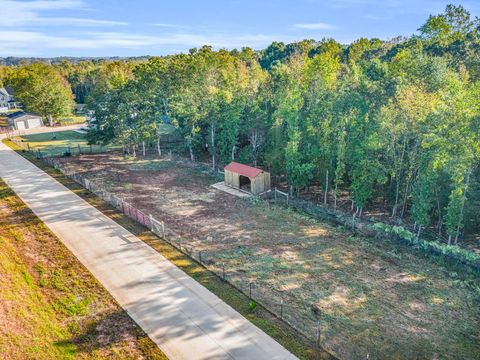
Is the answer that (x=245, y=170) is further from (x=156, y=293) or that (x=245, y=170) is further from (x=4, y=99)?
(x=4, y=99)

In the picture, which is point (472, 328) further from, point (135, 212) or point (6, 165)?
point (6, 165)

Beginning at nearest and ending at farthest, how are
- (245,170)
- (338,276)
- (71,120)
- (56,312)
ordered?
(56,312) < (338,276) < (245,170) < (71,120)

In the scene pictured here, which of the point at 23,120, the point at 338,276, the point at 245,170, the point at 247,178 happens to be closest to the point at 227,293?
the point at 338,276

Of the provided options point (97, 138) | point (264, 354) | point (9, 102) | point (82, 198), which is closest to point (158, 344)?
point (264, 354)

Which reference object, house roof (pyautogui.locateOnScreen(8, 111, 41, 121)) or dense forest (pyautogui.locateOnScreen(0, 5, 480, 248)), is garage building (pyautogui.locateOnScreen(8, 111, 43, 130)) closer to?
house roof (pyautogui.locateOnScreen(8, 111, 41, 121))

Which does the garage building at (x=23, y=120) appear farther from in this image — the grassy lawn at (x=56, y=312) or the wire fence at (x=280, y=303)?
the wire fence at (x=280, y=303)

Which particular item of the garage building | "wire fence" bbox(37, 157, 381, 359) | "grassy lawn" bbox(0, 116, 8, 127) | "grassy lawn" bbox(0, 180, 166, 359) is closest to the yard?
"wire fence" bbox(37, 157, 381, 359)
